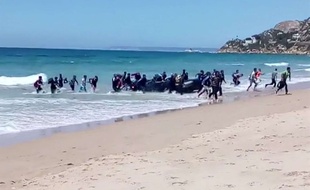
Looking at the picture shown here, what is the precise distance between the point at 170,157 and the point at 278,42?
16010cm

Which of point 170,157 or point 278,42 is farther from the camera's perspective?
point 278,42

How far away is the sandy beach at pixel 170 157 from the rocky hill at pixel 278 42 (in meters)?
135

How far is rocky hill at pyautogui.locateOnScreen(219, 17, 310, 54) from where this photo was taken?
5965 inches

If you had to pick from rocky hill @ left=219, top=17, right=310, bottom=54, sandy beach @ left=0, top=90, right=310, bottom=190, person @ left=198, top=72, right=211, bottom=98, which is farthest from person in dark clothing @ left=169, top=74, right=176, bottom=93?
rocky hill @ left=219, top=17, right=310, bottom=54

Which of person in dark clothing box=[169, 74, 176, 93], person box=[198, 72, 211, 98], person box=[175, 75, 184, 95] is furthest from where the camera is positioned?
person in dark clothing box=[169, 74, 176, 93]

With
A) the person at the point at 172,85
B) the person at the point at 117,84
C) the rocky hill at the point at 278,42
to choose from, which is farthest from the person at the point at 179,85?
the rocky hill at the point at 278,42

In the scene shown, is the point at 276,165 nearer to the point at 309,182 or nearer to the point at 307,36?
the point at 309,182

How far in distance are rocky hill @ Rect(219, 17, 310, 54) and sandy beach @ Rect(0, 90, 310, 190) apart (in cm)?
13525

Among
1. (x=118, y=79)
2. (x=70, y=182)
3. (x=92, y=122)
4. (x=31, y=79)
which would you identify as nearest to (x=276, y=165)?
(x=70, y=182)

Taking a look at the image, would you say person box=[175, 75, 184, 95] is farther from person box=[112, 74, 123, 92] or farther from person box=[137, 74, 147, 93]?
person box=[112, 74, 123, 92]

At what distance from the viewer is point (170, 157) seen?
9.60 meters

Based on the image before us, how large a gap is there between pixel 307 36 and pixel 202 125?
5822 inches

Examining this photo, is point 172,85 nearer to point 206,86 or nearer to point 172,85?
point 172,85

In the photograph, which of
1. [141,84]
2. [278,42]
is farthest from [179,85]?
[278,42]
